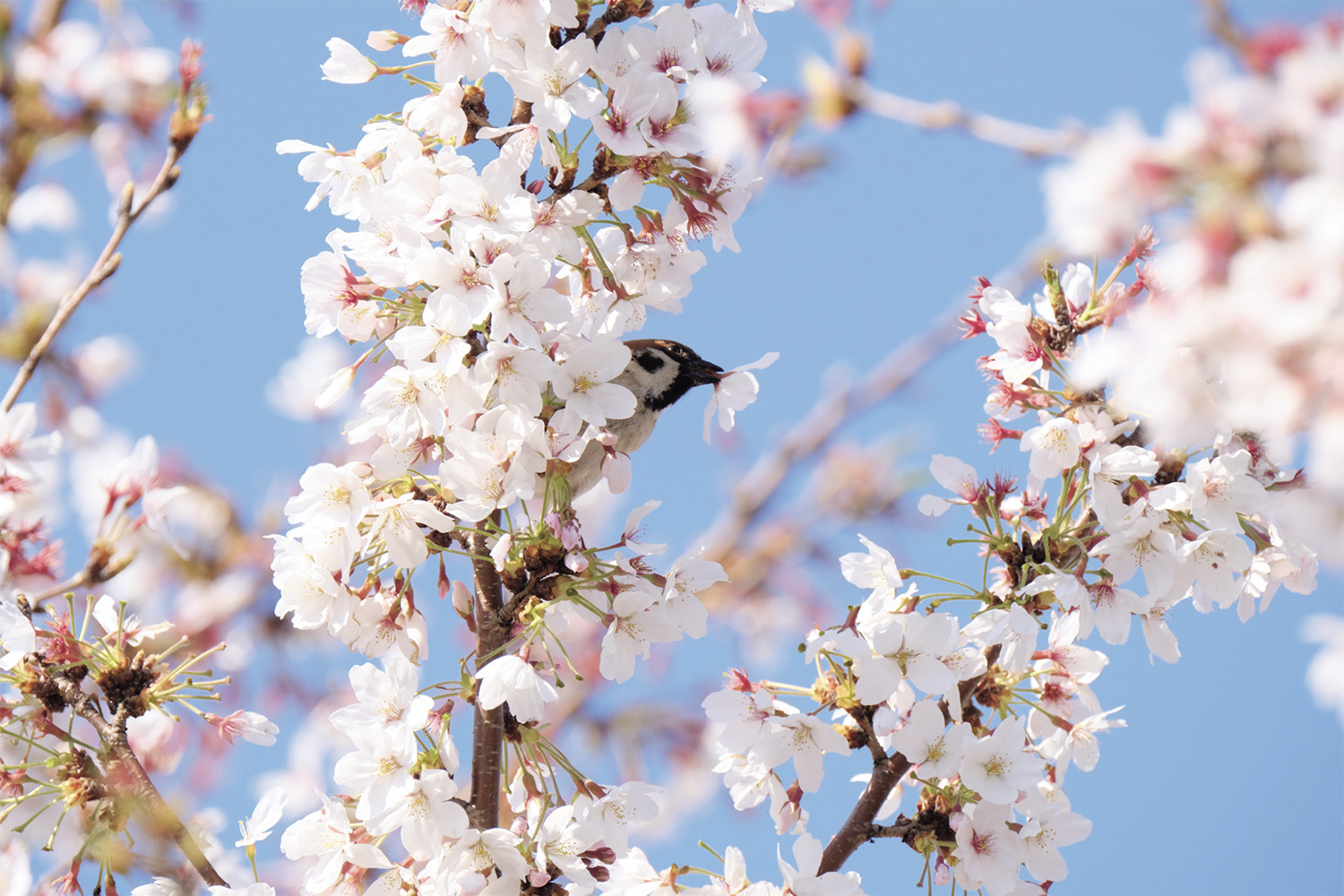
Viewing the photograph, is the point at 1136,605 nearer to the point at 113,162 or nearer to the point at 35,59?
the point at 35,59

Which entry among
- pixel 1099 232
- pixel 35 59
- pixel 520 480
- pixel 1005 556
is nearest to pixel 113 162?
pixel 35 59

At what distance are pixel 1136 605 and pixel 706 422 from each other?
1084mm

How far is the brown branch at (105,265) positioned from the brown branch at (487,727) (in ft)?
2.90

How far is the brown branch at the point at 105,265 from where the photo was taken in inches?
83.7

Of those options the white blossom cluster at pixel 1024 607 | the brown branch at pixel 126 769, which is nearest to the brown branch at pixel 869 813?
the white blossom cluster at pixel 1024 607

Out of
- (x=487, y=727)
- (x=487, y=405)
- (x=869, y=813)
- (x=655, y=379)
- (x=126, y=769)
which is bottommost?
(x=126, y=769)

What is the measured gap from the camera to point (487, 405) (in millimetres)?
2359

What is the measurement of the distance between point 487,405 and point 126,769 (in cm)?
106

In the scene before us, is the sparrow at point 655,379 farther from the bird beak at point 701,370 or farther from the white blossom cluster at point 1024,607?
the white blossom cluster at point 1024,607

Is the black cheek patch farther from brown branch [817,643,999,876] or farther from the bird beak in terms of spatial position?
brown branch [817,643,999,876]

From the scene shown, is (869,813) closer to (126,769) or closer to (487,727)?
(487,727)

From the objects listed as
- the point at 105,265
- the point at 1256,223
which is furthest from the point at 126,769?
the point at 1256,223

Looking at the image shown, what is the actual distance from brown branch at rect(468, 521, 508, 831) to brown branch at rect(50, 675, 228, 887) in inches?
21.3

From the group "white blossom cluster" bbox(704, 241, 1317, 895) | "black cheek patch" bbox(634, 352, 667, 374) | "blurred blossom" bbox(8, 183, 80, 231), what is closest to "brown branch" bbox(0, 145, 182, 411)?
"white blossom cluster" bbox(704, 241, 1317, 895)
